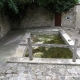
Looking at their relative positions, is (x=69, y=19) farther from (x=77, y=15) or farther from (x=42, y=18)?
(x=42, y=18)

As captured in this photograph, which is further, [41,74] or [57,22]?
[57,22]

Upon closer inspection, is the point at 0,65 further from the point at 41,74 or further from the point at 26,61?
the point at 41,74

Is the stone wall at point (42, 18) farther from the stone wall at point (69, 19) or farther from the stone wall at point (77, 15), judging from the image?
the stone wall at point (77, 15)

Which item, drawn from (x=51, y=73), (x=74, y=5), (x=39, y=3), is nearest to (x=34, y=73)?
(x=51, y=73)

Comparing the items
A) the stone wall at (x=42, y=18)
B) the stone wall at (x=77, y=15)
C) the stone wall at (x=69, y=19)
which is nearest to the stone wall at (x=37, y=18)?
the stone wall at (x=42, y=18)

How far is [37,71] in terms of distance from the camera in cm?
394

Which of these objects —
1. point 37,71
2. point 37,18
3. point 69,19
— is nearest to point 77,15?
point 69,19

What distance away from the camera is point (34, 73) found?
3828 mm

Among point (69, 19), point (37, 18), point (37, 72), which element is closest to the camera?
point (37, 72)

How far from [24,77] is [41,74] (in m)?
0.58

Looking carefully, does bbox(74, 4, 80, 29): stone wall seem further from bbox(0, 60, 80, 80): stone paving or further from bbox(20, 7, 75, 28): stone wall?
bbox(0, 60, 80, 80): stone paving

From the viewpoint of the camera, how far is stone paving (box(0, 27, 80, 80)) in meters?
3.63

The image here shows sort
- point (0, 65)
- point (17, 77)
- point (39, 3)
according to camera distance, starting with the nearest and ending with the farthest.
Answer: point (17, 77) < point (0, 65) < point (39, 3)

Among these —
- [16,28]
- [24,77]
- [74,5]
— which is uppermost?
[74,5]
